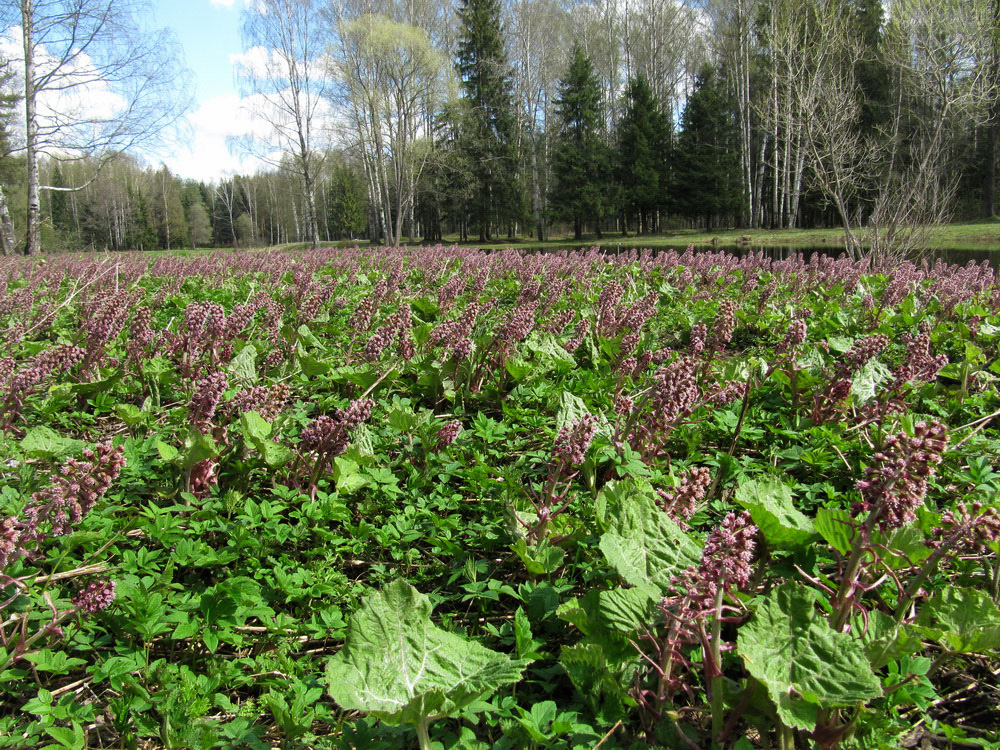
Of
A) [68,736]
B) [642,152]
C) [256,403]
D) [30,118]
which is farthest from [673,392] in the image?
[642,152]

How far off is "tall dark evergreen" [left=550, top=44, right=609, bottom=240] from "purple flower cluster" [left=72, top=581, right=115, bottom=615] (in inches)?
1691

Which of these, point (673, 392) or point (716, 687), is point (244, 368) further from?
point (716, 687)

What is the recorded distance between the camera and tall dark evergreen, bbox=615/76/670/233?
139 feet

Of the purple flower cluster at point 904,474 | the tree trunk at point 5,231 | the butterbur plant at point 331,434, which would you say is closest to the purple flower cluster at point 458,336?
the butterbur plant at point 331,434

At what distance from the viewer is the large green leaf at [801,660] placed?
1.33 m

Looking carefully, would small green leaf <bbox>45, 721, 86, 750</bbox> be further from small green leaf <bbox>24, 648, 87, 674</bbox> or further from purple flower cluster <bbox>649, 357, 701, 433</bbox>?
purple flower cluster <bbox>649, 357, 701, 433</bbox>

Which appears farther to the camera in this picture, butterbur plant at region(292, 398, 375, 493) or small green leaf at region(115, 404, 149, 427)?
small green leaf at region(115, 404, 149, 427)

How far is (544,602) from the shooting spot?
6.48ft

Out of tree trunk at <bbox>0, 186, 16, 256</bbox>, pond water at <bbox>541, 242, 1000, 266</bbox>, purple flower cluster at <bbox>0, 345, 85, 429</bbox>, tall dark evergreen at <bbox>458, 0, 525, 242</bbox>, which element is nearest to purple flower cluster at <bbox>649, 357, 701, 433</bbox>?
purple flower cluster at <bbox>0, 345, 85, 429</bbox>

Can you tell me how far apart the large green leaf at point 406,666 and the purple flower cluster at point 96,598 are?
0.78 m

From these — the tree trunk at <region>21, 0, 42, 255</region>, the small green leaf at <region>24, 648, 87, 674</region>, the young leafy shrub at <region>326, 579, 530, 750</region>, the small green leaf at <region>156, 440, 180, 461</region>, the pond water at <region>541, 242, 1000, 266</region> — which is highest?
the tree trunk at <region>21, 0, 42, 255</region>

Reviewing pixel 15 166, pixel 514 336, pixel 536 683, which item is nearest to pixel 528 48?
pixel 15 166

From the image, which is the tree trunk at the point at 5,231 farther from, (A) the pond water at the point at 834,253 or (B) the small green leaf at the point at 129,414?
(B) the small green leaf at the point at 129,414

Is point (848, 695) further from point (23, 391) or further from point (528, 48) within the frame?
point (528, 48)
